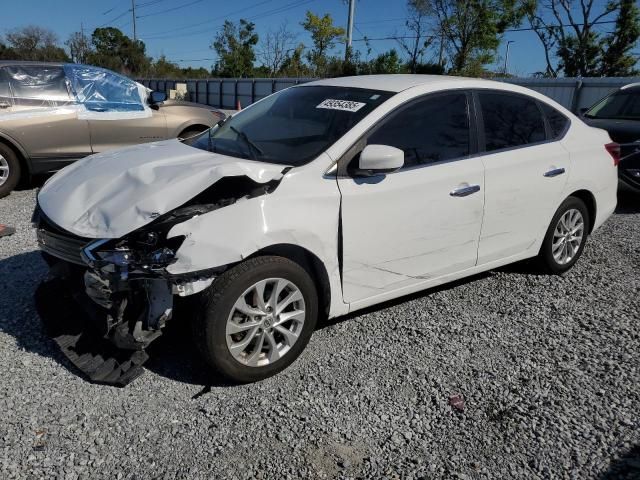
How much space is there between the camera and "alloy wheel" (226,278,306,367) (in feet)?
9.18

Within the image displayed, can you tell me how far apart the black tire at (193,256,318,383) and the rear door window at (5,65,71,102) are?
557cm

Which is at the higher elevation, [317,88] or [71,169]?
[317,88]

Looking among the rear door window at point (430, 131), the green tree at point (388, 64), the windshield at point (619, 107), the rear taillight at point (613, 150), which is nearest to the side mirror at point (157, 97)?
the rear door window at point (430, 131)

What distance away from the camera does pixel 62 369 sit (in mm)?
3010

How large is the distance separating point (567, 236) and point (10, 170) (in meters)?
6.53

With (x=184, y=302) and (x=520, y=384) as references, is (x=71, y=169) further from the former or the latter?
(x=520, y=384)

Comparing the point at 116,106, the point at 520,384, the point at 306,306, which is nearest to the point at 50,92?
the point at 116,106

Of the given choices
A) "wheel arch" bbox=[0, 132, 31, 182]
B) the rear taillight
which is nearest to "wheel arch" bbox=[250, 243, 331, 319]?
the rear taillight

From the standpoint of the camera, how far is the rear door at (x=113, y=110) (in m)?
7.11

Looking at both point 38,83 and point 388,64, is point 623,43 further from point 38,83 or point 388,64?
point 38,83

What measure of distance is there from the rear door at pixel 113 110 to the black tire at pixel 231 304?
5.35 m

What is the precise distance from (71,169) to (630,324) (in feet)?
13.5

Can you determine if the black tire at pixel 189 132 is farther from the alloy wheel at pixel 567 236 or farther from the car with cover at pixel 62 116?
the alloy wheel at pixel 567 236

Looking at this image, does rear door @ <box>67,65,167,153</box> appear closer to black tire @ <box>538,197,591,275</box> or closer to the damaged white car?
the damaged white car
